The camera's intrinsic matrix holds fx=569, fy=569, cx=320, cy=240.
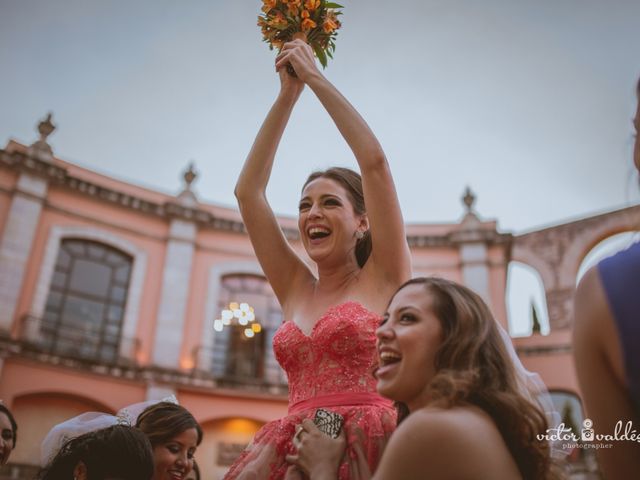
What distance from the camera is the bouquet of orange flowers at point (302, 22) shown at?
2824mm

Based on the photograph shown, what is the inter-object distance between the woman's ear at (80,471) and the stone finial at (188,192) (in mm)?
16124

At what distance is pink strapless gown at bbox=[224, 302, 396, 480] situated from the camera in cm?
194

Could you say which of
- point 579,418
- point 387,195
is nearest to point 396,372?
point 387,195

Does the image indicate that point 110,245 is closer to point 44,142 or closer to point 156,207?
point 156,207

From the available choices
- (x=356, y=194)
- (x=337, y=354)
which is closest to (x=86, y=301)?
(x=356, y=194)

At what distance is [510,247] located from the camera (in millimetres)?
19203

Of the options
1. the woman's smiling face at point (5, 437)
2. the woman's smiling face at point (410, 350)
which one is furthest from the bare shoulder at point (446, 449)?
the woman's smiling face at point (5, 437)

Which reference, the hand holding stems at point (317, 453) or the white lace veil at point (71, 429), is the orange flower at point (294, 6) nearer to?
the hand holding stems at point (317, 453)

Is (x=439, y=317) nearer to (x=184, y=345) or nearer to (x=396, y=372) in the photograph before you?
(x=396, y=372)

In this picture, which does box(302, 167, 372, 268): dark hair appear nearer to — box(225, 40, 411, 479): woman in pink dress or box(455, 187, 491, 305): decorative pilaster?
box(225, 40, 411, 479): woman in pink dress

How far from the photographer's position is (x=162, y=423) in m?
3.43

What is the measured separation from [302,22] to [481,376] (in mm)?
1987

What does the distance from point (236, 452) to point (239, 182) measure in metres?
14.9

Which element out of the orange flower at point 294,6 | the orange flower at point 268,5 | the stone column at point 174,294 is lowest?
the orange flower at point 294,6
